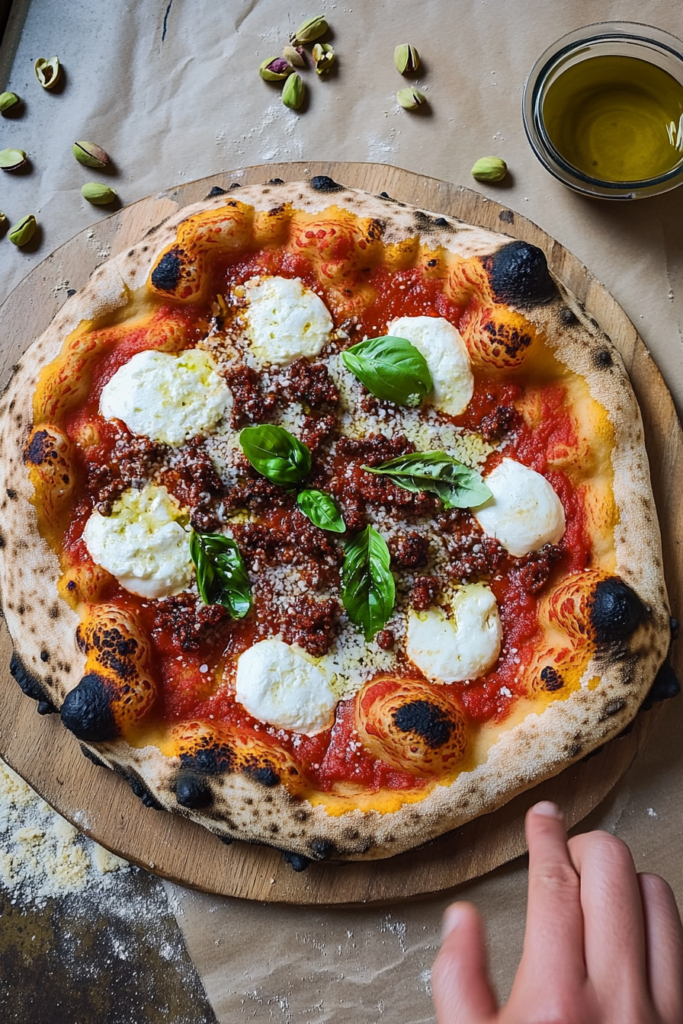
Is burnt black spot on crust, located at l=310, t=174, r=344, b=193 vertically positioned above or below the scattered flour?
above

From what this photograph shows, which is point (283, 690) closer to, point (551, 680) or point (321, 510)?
point (321, 510)

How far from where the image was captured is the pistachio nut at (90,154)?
11.0 ft

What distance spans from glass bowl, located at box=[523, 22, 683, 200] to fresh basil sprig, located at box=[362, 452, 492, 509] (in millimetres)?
1215

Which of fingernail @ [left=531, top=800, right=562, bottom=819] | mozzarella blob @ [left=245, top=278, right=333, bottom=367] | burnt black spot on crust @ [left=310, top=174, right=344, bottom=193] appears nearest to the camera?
fingernail @ [left=531, top=800, right=562, bottom=819]

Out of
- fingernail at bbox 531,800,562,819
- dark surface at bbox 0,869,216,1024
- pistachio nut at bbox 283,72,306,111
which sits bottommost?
dark surface at bbox 0,869,216,1024

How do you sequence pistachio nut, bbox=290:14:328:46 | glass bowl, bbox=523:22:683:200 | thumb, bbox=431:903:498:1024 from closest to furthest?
thumb, bbox=431:903:498:1024
glass bowl, bbox=523:22:683:200
pistachio nut, bbox=290:14:328:46

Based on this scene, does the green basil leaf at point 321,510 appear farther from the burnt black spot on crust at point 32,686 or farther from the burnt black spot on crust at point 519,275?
the burnt black spot on crust at point 32,686

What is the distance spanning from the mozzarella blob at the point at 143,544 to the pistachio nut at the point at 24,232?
131cm

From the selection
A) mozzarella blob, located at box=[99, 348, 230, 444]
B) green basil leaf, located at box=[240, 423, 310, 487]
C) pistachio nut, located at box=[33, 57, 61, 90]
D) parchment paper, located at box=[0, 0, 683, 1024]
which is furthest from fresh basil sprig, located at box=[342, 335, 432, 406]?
pistachio nut, located at box=[33, 57, 61, 90]

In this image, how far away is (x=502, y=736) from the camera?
2.63 m

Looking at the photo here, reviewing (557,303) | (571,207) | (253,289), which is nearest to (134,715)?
(253,289)

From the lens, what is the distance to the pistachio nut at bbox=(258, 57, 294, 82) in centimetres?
338

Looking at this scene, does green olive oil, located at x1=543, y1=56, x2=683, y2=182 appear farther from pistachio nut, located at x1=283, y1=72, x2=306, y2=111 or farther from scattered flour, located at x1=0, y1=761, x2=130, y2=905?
scattered flour, located at x1=0, y1=761, x2=130, y2=905

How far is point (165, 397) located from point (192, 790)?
124cm
